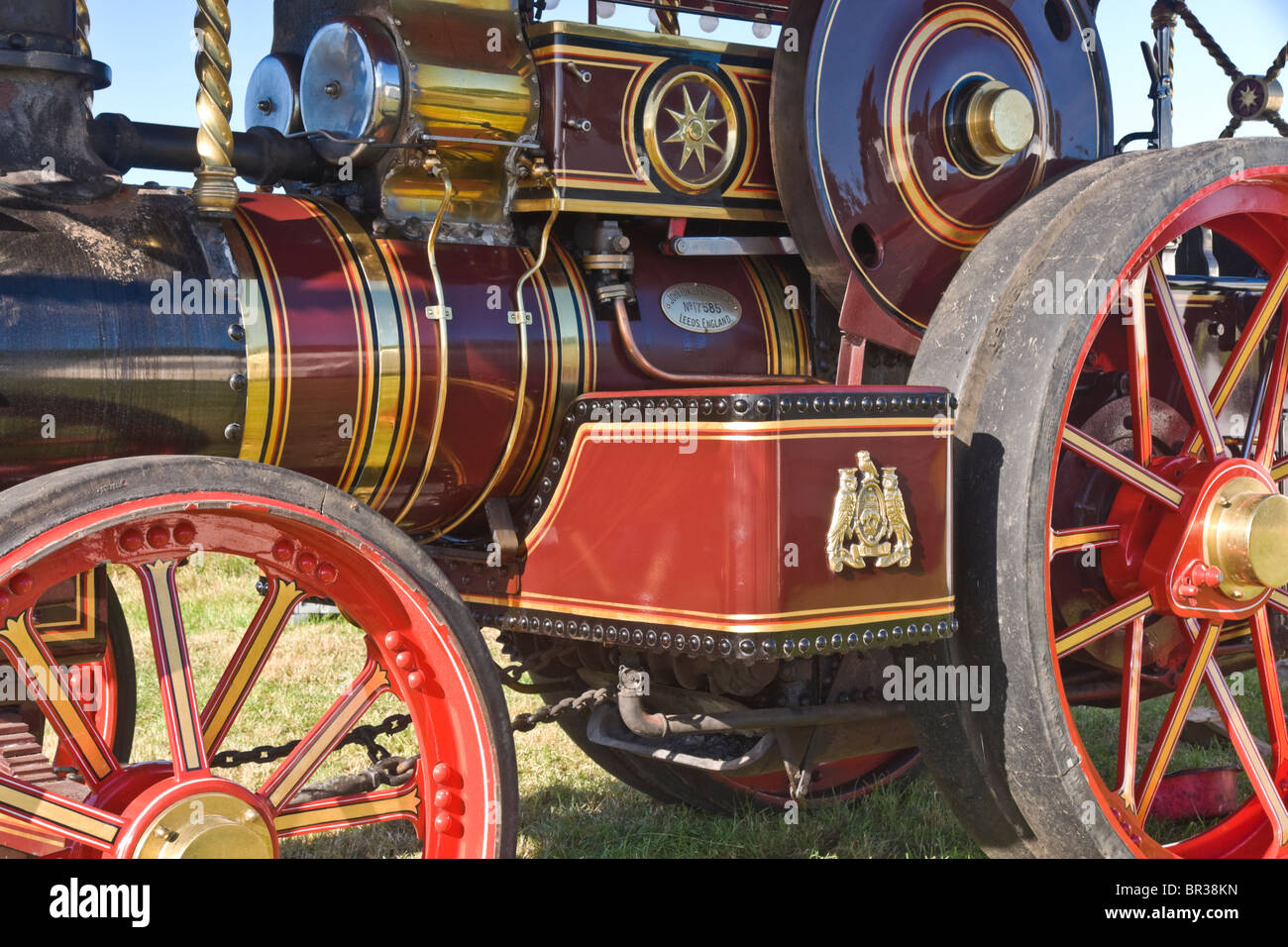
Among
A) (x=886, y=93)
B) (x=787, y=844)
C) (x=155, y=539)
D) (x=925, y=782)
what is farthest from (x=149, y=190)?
(x=925, y=782)

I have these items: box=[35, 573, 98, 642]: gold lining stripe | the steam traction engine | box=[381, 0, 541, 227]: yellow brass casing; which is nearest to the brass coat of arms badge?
the steam traction engine

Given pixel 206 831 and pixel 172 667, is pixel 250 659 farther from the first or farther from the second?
pixel 206 831

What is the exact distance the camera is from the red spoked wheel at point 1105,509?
2.74m

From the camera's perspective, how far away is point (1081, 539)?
294cm

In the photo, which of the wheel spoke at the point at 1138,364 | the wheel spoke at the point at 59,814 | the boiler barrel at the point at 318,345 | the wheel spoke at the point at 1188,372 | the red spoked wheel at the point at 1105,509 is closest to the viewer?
the wheel spoke at the point at 59,814

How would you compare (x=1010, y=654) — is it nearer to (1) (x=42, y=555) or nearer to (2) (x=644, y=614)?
(2) (x=644, y=614)

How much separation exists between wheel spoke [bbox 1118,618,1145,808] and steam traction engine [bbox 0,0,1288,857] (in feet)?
0.04

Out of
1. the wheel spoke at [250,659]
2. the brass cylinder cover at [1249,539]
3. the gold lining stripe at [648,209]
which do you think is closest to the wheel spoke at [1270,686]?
the brass cylinder cover at [1249,539]

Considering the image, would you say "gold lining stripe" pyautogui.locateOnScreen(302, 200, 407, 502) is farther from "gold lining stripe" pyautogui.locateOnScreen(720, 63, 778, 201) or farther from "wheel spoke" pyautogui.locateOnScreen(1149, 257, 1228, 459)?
"wheel spoke" pyautogui.locateOnScreen(1149, 257, 1228, 459)

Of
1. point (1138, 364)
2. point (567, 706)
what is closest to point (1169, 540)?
point (1138, 364)

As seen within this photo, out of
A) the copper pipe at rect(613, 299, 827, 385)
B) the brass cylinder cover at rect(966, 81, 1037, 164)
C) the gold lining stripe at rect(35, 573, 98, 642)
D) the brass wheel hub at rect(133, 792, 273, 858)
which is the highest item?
the brass cylinder cover at rect(966, 81, 1037, 164)

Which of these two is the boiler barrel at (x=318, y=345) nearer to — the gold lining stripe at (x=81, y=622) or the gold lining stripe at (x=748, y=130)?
the gold lining stripe at (x=748, y=130)

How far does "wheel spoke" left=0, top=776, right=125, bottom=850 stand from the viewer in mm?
2076

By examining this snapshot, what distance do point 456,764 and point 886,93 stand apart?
1698 mm
